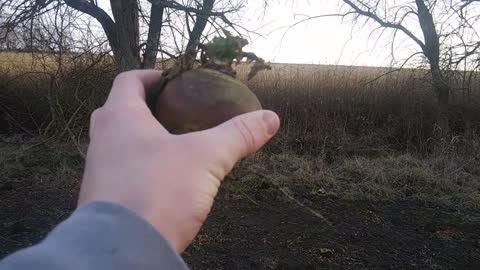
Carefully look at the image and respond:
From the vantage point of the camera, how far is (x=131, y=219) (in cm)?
81

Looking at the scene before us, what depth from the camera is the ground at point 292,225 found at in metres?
3.81

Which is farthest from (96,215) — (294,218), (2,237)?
(294,218)

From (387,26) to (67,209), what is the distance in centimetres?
741

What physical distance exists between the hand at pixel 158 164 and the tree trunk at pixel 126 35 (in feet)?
19.7

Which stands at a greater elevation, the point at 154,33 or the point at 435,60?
the point at 154,33

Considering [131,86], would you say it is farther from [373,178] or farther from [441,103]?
[441,103]

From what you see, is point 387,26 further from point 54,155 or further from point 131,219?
point 131,219

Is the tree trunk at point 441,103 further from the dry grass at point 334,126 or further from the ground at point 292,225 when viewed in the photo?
the ground at point 292,225

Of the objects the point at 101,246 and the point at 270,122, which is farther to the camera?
the point at 270,122

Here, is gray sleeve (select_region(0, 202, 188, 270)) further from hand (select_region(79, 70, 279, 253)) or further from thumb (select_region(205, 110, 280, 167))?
thumb (select_region(205, 110, 280, 167))

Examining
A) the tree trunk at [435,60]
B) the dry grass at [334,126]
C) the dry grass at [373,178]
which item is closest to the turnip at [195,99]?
the dry grass at [373,178]

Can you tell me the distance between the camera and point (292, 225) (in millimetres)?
4461

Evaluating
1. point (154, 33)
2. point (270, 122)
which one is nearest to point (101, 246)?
point (270, 122)

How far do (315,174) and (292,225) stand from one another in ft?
6.07
